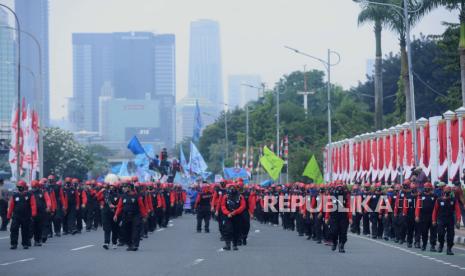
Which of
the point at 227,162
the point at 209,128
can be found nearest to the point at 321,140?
the point at 227,162

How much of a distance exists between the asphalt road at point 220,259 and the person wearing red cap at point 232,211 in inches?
20.8

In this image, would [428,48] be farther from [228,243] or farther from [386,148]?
[228,243]

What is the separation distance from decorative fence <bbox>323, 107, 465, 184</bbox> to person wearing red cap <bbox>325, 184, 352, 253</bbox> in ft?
46.3

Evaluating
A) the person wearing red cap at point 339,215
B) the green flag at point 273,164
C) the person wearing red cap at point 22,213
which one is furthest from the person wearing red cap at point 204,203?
the green flag at point 273,164

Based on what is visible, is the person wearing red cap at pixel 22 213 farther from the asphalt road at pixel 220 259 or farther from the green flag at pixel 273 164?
the green flag at pixel 273 164

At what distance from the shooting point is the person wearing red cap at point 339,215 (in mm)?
28203

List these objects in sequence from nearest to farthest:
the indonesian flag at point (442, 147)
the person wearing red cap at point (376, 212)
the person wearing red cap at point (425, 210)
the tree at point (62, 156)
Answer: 1. the person wearing red cap at point (425, 210)
2. the person wearing red cap at point (376, 212)
3. the indonesian flag at point (442, 147)
4. the tree at point (62, 156)

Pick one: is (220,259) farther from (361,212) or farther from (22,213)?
(361,212)

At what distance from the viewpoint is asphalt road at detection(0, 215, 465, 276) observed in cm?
2116

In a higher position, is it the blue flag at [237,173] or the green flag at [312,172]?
the blue flag at [237,173]

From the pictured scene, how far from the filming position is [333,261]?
24203 mm

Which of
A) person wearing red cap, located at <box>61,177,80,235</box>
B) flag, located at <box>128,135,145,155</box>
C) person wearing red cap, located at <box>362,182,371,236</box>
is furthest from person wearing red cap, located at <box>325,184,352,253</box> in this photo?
flag, located at <box>128,135,145,155</box>

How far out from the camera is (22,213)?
29406mm

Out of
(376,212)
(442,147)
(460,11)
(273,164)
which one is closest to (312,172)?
(273,164)
